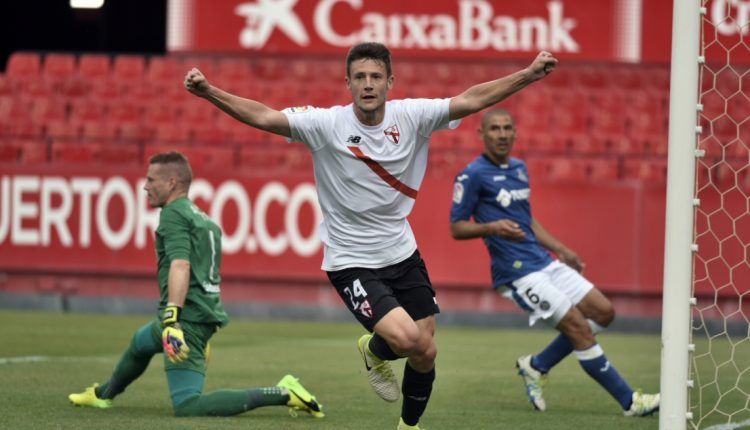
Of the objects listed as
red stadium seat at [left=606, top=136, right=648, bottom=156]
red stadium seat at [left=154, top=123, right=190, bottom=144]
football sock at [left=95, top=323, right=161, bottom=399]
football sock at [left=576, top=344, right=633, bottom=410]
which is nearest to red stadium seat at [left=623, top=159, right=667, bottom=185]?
red stadium seat at [left=606, top=136, right=648, bottom=156]

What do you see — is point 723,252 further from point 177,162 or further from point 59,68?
point 59,68

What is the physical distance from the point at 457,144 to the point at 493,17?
3059 mm

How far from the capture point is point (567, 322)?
8.33 m

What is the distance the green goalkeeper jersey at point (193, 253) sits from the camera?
7.36 metres

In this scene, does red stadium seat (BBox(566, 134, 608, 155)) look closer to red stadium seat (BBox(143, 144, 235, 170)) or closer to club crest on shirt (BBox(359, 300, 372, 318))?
red stadium seat (BBox(143, 144, 235, 170))

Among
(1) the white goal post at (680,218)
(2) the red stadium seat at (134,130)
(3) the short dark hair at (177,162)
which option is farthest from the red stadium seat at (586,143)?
(1) the white goal post at (680,218)

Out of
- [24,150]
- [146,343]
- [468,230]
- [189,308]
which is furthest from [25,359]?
[24,150]

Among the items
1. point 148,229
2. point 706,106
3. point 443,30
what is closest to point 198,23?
point 443,30

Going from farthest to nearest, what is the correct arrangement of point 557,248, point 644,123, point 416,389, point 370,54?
point 644,123, point 557,248, point 416,389, point 370,54

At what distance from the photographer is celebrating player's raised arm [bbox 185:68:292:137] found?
5980mm

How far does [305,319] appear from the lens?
15922 mm

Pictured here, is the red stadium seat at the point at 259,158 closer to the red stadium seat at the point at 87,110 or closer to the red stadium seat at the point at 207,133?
the red stadium seat at the point at 207,133

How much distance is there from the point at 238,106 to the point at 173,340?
1.35 meters

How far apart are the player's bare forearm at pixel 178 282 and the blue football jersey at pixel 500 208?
214 cm
